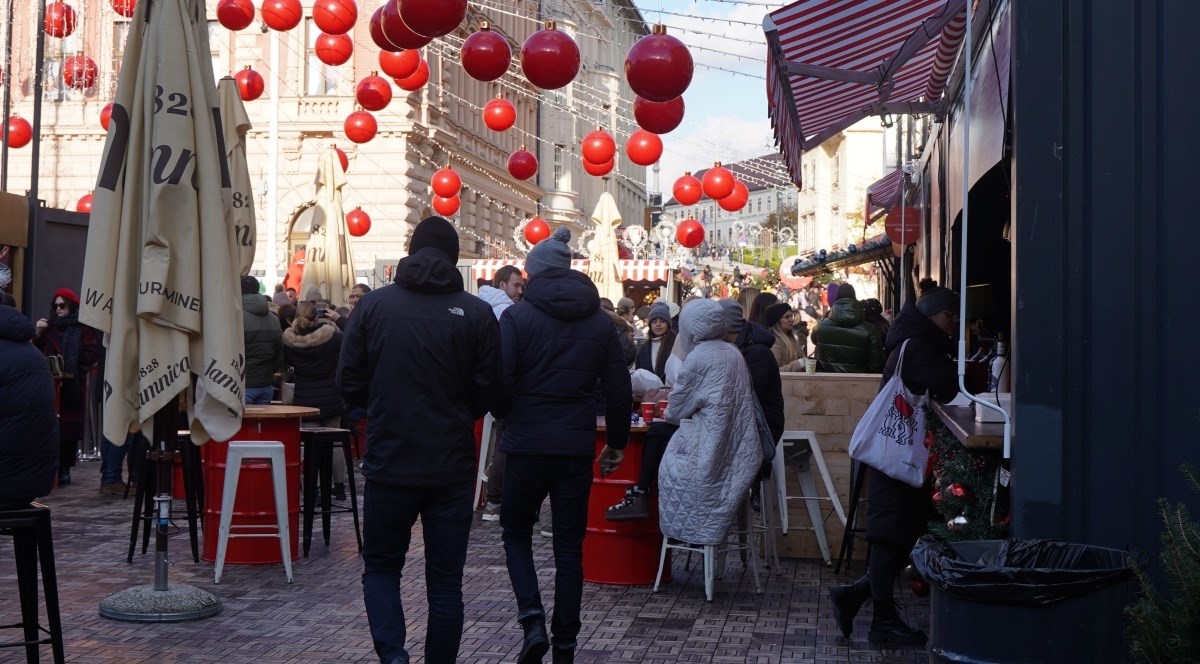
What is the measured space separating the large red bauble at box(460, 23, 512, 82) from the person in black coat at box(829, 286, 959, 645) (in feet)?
19.7

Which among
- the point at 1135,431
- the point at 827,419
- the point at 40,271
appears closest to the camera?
the point at 1135,431

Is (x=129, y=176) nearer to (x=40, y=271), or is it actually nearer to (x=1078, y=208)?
(x=1078, y=208)

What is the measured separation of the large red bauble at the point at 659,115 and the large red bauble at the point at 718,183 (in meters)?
6.71

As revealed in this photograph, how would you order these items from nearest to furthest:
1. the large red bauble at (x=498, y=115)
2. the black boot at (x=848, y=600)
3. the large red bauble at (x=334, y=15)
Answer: the black boot at (x=848, y=600), the large red bauble at (x=334, y=15), the large red bauble at (x=498, y=115)

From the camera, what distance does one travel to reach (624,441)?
22.1 ft

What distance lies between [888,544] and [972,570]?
8.04 ft

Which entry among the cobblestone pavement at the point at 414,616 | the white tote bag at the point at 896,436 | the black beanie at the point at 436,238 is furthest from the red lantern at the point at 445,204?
the black beanie at the point at 436,238

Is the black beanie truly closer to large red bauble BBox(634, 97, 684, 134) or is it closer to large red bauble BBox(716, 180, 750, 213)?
large red bauble BBox(634, 97, 684, 134)

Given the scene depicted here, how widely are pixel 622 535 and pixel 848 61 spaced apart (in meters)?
3.66

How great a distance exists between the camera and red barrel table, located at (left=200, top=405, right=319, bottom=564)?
8406mm

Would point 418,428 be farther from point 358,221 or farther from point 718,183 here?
point 358,221

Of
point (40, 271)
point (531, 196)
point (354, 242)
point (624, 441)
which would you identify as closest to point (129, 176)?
point (624, 441)

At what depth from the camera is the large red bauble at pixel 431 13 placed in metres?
9.69

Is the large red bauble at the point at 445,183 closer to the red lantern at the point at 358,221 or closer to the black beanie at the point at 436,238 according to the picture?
the red lantern at the point at 358,221
